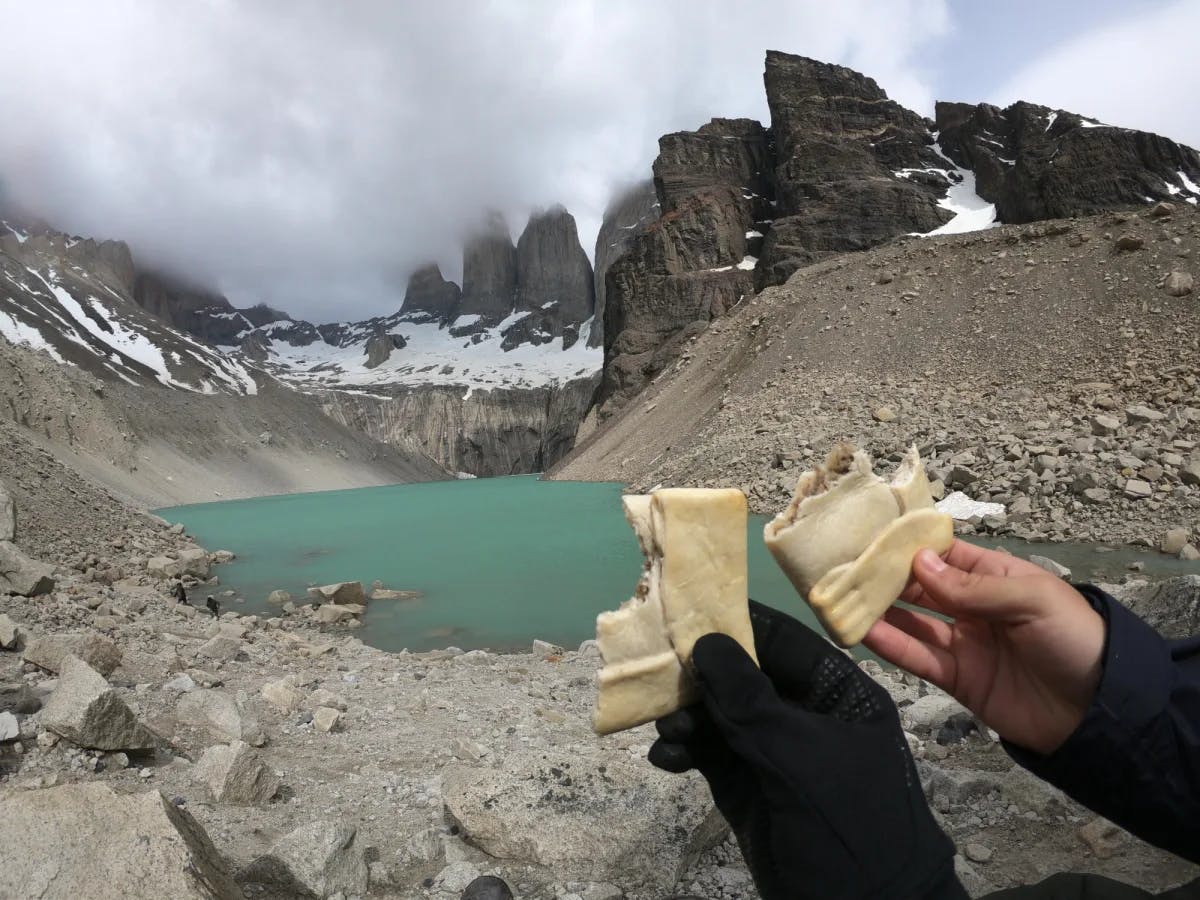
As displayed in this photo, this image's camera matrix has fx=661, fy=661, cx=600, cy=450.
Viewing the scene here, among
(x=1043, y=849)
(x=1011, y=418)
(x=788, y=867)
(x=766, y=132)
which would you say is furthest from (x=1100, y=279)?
(x=766, y=132)

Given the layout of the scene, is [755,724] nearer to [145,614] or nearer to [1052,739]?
[1052,739]

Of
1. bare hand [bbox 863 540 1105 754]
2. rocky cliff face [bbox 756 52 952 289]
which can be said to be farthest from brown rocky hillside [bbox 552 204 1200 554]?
rocky cliff face [bbox 756 52 952 289]

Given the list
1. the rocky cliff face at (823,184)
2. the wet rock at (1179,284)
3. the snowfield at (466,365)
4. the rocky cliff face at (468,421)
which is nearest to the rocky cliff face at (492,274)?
the snowfield at (466,365)

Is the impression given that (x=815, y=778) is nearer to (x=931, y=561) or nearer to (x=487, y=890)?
(x=931, y=561)

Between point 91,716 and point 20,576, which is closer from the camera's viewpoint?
point 91,716

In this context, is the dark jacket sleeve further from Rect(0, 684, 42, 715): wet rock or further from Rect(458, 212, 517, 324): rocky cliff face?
Rect(458, 212, 517, 324): rocky cliff face

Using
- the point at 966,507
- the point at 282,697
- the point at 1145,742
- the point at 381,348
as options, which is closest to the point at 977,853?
the point at 1145,742
